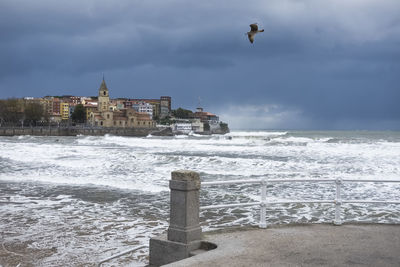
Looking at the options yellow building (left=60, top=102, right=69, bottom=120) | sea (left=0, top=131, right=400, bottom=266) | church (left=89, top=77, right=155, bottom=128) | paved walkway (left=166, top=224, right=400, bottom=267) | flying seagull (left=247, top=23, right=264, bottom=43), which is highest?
yellow building (left=60, top=102, right=69, bottom=120)

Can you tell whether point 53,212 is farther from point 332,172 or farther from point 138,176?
point 332,172

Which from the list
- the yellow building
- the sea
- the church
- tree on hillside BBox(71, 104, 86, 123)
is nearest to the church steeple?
the church

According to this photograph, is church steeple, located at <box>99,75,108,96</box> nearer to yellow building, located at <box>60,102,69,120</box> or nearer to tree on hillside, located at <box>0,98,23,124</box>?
tree on hillside, located at <box>0,98,23,124</box>

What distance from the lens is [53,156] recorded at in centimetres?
2942

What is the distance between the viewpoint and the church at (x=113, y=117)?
143500 mm

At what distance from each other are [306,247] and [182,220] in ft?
5.91

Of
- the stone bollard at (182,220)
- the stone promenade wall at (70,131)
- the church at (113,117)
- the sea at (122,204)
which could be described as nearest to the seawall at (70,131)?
the stone promenade wall at (70,131)

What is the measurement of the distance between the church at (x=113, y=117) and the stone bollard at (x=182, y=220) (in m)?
Answer: 140

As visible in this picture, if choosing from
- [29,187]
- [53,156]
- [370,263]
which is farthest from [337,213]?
[53,156]

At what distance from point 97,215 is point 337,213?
6.21 metres

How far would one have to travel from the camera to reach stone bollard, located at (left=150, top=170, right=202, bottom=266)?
5.98m

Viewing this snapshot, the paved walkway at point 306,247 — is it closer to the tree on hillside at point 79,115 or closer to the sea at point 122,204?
the sea at point 122,204

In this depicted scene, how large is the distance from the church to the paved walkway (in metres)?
139

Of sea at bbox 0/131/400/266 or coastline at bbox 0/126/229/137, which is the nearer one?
sea at bbox 0/131/400/266
